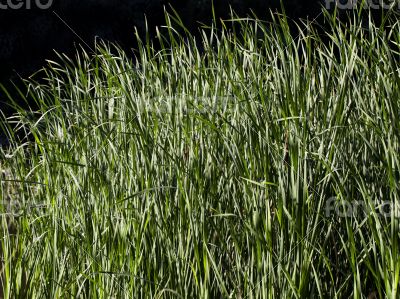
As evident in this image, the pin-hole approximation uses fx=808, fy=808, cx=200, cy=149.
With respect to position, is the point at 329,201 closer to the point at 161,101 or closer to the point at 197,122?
the point at 197,122

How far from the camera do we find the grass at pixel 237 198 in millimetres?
2578

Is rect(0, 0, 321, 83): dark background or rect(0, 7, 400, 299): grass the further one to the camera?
rect(0, 0, 321, 83): dark background

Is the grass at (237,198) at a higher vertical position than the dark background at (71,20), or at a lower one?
higher

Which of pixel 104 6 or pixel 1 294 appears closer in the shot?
pixel 1 294

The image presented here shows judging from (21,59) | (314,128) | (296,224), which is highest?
(314,128)

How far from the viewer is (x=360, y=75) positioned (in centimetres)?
305

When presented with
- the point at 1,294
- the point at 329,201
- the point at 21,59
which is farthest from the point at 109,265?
the point at 21,59

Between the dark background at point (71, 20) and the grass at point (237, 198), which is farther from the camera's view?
the dark background at point (71, 20)

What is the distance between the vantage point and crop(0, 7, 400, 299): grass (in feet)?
8.46

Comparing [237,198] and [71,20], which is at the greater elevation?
[237,198]

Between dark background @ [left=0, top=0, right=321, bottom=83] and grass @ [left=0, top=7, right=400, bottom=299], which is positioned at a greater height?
grass @ [left=0, top=7, right=400, bottom=299]

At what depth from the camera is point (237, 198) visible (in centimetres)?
283

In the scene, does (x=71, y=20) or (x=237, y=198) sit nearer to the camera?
(x=237, y=198)

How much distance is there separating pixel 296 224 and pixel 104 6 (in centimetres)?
725
